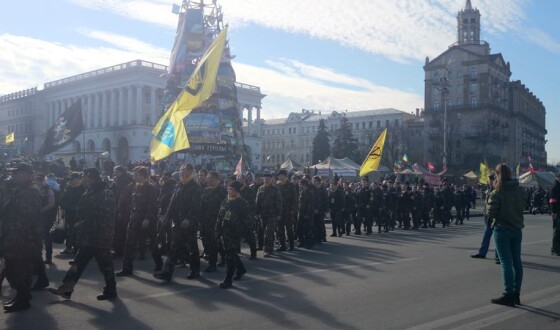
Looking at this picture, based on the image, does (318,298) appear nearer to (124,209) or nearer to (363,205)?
(124,209)

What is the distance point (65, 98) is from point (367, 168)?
256 ft

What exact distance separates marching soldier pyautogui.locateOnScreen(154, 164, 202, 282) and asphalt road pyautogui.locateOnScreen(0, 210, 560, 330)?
1.57ft

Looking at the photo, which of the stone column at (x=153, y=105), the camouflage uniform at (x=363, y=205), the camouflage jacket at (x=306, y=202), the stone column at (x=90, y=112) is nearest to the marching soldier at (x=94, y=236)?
the camouflage jacket at (x=306, y=202)

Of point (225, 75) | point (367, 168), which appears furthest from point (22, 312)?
point (225, 75)

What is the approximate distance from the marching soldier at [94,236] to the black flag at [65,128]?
28.8 ft

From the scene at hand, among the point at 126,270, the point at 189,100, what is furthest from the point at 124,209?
the point at 189,100

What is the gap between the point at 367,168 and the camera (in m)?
22.0

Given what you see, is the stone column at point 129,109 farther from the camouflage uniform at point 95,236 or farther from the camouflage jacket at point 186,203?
the camouflage uniform at point 95,236

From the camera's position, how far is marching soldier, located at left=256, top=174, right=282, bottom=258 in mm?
12242

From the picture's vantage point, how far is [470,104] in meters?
88.4

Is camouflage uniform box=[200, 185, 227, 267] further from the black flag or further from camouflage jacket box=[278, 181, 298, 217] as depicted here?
the black flag

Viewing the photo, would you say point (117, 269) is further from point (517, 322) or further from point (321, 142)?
point (321, 142)

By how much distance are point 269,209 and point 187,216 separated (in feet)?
11.1

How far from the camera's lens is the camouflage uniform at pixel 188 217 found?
908cm
